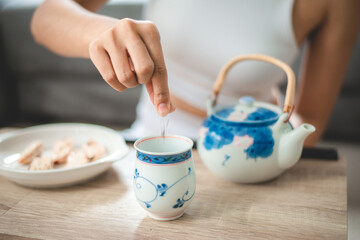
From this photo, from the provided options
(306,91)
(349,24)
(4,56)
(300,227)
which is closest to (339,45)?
(349,24)

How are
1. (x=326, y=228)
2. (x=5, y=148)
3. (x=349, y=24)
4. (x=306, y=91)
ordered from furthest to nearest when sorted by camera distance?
(x=306, y=91) → (x=349, y=24) → (x=5, y=148) → (x=326, y=228)

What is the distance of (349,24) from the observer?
999 mm

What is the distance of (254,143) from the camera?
61 centimetres

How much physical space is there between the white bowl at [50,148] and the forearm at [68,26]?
0.21 metres

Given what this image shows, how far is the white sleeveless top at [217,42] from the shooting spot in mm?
986

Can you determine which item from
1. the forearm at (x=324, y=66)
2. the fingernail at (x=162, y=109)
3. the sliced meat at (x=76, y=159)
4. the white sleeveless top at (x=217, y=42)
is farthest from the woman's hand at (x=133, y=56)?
the forearm at (x=324, y=66)

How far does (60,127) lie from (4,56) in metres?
1.88

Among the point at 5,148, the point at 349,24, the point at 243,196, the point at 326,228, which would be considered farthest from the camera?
the point at 349,24

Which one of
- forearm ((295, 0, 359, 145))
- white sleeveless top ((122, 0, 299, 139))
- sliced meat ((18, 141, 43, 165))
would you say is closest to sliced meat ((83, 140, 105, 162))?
sliced meat ((18, 141, 43, 165))

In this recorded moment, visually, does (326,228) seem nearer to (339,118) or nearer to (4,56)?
(339,118)

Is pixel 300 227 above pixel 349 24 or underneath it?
underneath

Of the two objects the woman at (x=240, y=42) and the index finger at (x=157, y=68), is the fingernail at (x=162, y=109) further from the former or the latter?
the woman at (x=240, y=42)

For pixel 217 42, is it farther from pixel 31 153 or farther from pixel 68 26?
pixel 31 153

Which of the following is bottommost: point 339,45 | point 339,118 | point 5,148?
point 339,118
